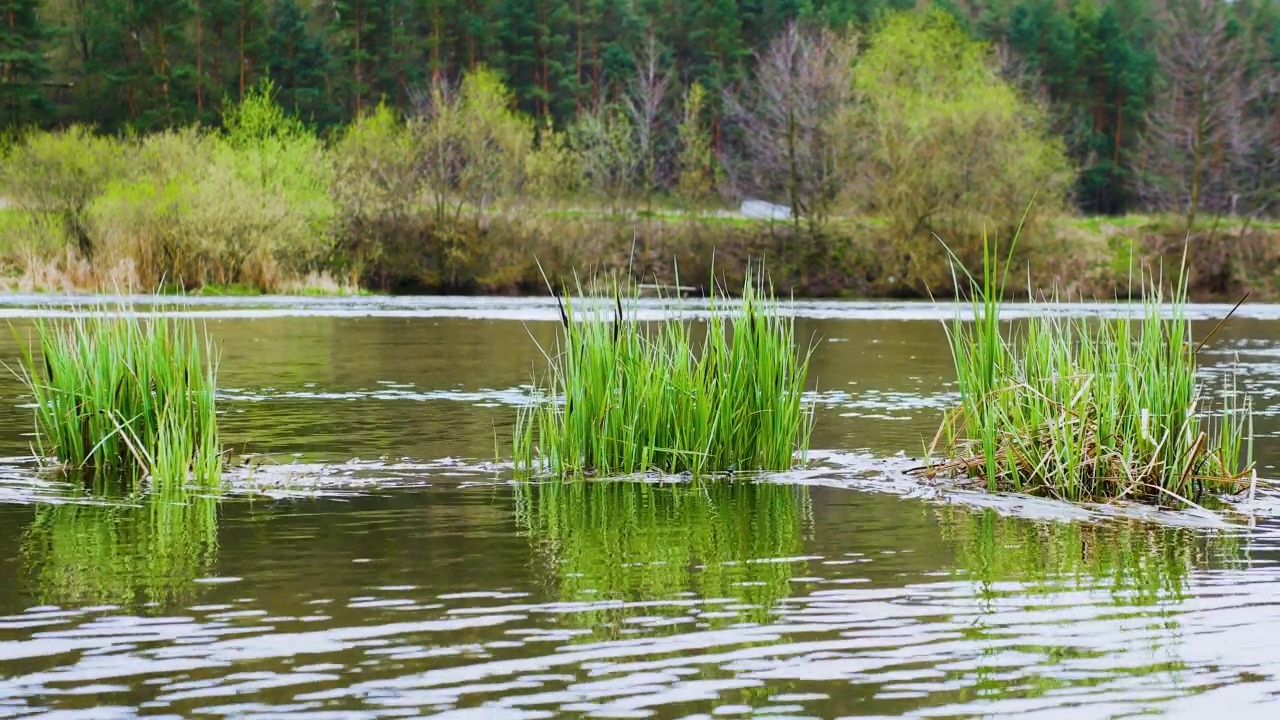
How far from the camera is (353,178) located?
223 feet

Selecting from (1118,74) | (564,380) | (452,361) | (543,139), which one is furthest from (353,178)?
(1118,74)

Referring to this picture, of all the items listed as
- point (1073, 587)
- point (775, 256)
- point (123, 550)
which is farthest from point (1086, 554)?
point (775, 256)

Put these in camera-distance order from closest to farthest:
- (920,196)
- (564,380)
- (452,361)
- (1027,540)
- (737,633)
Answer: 1. (737,633)
2. (1027,540)
3. (564,380)
4. (452,361)
5. (920,196)

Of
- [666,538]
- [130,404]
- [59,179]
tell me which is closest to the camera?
[666,538]

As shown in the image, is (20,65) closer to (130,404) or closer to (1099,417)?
(130,404)

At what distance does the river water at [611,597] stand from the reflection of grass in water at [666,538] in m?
0.04

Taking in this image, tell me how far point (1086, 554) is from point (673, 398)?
14.1 ft

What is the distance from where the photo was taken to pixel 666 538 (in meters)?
11.2

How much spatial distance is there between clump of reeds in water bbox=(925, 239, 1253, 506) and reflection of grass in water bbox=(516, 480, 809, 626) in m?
1.64

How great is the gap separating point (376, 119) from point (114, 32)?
3601 cm

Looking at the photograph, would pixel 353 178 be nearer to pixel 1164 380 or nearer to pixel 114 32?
pixel 114 32

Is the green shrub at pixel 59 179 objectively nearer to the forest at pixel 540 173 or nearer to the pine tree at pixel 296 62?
the forest at pixel 540 173

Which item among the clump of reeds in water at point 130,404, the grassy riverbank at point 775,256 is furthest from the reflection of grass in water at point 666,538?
the grassy riverbank at point 775,256

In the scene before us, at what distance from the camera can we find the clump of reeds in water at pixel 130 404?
13.3 m
